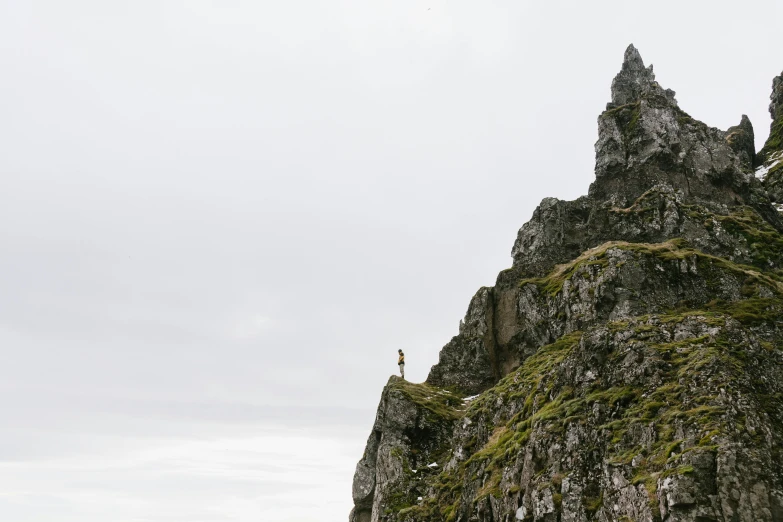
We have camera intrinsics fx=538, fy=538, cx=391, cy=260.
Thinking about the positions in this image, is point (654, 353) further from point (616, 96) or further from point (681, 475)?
point (616, 96)

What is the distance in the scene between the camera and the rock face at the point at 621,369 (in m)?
24.0

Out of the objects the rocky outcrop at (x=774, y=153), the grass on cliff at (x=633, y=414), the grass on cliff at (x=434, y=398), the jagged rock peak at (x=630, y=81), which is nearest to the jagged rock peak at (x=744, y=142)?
the rocky outcrop at (x=774, y=153)

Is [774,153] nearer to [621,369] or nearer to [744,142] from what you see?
[744,142]

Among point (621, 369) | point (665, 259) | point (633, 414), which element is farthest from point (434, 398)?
point (633, 414)

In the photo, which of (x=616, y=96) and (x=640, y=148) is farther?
(x=616, y=96)

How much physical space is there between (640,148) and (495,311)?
36692 millimetres

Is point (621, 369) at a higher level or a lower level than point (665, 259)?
lower

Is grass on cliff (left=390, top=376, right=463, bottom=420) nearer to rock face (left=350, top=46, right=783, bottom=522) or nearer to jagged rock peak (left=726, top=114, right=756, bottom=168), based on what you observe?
rock face (left=350, top=46, right=783, bottom=522)

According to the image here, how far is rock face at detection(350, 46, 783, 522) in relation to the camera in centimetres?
2402

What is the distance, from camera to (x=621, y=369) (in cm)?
3108

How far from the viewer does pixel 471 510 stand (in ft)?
113

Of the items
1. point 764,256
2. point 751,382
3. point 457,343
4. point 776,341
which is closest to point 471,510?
point 751,382

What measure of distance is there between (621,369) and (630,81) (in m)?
79.5

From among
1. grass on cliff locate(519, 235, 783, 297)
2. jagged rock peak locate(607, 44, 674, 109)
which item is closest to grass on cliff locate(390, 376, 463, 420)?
grass on cliff locate(519, 235, 783, 297)
